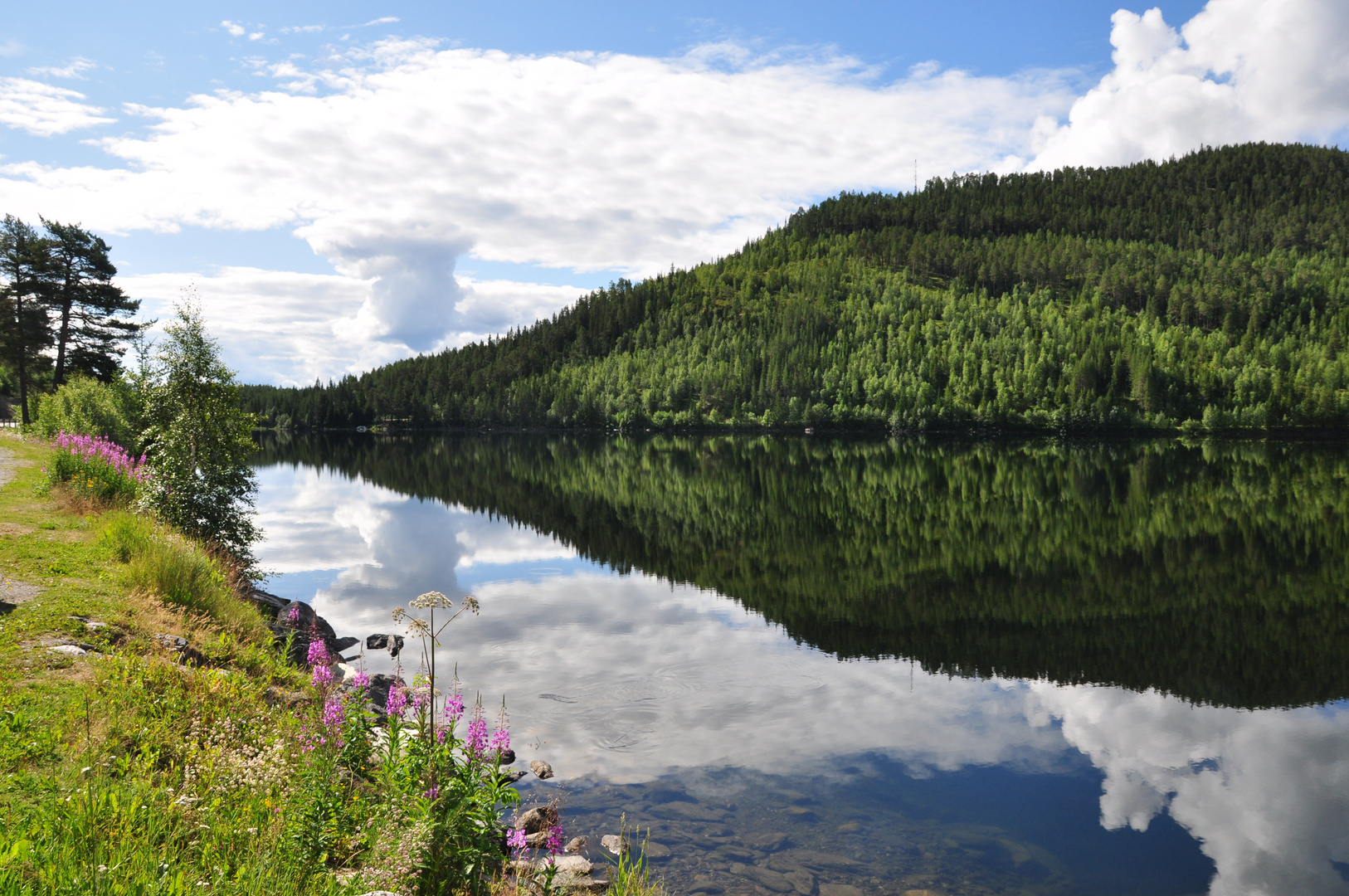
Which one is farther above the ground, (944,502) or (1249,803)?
(944,502)

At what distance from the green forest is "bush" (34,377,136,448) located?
19541mm

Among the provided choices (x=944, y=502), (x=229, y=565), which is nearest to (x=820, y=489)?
(x=944, y=502)

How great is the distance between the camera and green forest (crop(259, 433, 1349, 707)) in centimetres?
1886

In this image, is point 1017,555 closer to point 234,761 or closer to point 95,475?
point 234,761

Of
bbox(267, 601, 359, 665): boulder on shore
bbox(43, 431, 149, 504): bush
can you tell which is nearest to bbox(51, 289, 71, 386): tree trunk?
bbox(43, 431, 149, 504): bush

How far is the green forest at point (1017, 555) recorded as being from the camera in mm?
18859

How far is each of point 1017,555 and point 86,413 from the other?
49964mm

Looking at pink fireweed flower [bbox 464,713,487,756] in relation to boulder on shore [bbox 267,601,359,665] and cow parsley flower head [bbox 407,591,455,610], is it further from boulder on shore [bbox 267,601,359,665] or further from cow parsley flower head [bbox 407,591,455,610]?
boulder on shore [bbox 267,601,359,665]

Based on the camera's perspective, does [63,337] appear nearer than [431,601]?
No

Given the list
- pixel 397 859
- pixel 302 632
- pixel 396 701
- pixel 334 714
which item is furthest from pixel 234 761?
pixel 302 632

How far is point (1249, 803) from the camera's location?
1181cm

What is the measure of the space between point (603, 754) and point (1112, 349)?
575ft

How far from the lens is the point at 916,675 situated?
58.4ft

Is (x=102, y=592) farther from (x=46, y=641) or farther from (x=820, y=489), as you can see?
(x=820, y=489)
